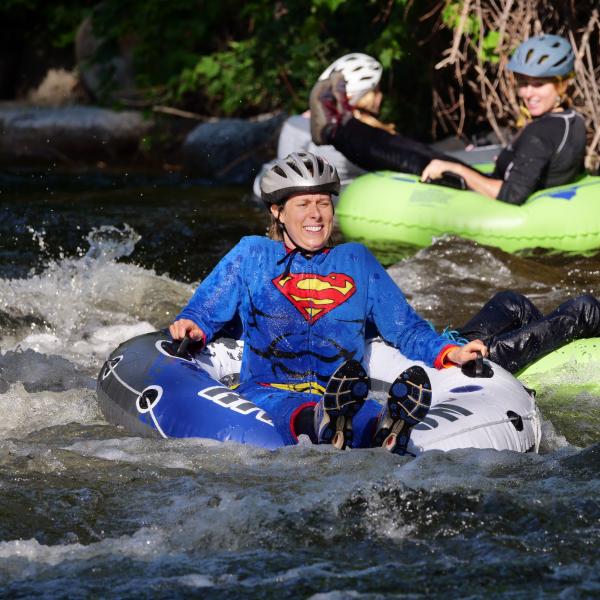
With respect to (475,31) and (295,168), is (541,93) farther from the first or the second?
(295,168)

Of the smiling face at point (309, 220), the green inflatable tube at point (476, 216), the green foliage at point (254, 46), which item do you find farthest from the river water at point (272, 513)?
the green foliage at point (254, 46)

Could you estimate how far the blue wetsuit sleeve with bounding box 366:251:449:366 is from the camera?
16.4ft

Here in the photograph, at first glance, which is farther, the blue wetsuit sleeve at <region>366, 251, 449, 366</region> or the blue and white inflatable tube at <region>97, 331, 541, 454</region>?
the blue wetsuit sleeve at <region>366, 251, 449, 366</region>

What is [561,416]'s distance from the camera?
5289 millimetres

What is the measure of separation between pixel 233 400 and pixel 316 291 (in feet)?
1.92

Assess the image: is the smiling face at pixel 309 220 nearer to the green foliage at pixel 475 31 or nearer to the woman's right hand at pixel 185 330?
the woman's right hand at pixel 185 330

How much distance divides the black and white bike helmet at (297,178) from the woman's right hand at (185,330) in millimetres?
604

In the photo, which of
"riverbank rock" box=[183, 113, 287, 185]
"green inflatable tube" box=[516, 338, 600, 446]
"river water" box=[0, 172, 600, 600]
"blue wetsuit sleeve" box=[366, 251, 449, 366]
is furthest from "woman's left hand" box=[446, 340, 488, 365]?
"riverbank rock" box=[183, 113, 287, 185]

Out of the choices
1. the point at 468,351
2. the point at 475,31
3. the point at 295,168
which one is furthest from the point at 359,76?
the point at 468,351

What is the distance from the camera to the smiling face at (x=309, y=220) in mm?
4980

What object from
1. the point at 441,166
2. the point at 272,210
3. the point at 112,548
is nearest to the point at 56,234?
the point at 441,166

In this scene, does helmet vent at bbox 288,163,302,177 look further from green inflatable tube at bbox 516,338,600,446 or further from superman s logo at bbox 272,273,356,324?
green inflatable tube at bbox 516,338,600,446

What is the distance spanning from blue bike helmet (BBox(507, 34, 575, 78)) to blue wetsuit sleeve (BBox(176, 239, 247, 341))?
13.2ft

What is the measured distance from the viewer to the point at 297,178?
197 inches
